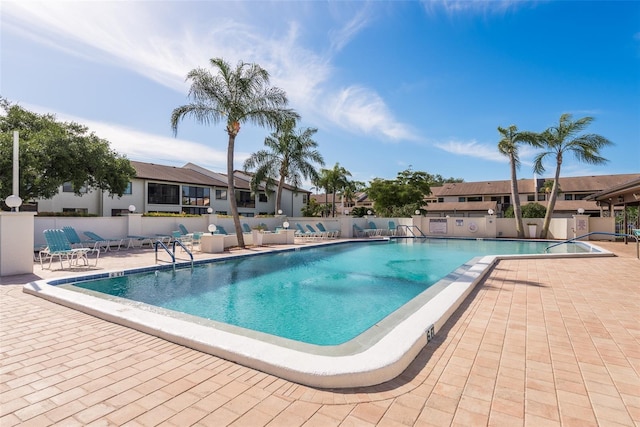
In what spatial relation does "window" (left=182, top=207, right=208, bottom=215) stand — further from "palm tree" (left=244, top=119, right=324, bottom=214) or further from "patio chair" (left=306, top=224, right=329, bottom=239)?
"patio chair" (left=306, top=224, right=329, bottom=239)

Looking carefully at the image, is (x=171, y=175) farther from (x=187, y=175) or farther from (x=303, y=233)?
(x=303, y=233)

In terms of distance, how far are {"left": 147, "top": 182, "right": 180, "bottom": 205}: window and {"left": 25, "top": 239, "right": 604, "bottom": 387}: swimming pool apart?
1988 cm

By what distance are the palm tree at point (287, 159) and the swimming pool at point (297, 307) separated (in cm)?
1342

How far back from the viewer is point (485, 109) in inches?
763

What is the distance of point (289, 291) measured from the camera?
744 cm

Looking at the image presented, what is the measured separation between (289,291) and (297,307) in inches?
48.7

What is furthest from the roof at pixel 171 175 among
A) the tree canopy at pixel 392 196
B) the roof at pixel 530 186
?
the roof at pixel 530 186

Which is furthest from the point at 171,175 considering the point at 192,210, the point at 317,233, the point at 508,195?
the point at 508,195

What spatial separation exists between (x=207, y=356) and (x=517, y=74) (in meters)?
17.2

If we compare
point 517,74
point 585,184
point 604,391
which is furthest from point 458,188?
point 604,391

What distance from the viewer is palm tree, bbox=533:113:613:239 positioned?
19844mm

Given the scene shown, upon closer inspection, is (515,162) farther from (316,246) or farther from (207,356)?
(207,356)

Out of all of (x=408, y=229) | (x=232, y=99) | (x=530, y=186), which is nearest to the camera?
(x=232, y=99)

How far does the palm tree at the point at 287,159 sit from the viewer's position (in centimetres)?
2427
